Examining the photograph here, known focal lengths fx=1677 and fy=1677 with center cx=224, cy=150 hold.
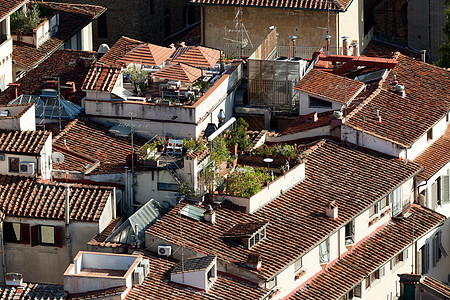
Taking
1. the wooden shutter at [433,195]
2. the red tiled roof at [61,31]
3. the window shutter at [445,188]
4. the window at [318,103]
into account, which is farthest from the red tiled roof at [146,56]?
the window shutter at [445,188]

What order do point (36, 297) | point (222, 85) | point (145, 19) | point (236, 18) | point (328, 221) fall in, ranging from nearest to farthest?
point (36, 297)
point (328, 221)
point (222, 85)
point (236, 18)
point (145, 19)

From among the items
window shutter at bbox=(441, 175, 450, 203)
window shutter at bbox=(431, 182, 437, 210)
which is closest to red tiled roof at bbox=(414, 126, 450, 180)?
window shutter at bbox=(441, 175, 450, 203)

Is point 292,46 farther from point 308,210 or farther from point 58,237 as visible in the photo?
point 58,237

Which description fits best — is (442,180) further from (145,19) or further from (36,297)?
(145,19)

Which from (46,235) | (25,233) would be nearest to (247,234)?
(46,235)

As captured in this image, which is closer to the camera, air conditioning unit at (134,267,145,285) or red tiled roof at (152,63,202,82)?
air conditioning unit at (134,267,145,285)

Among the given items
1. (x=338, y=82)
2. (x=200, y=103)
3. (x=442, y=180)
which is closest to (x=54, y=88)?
(x=200, y=103)

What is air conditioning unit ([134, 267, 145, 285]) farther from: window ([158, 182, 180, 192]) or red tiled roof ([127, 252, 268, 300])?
window ([158, 182, 180, 192])
